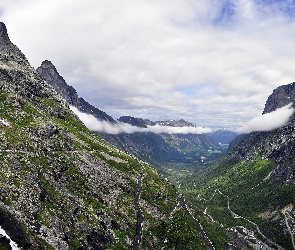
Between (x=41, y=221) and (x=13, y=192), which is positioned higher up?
(x=13, y=192)

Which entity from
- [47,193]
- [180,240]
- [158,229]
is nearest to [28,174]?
[47,193]

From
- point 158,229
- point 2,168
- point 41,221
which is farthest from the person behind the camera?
point 158,229

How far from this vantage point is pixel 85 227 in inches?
7761

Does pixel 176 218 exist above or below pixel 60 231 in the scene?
above

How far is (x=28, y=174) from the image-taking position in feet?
648

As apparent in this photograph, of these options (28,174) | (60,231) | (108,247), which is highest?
(28,174)

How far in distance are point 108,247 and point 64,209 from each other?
36359mm

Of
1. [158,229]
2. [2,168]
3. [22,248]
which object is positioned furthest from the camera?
[158,229]

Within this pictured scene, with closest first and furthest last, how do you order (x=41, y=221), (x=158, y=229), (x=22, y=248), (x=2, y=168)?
(x=22, y=248) < (x=41, y=221) < (x=2, y=168) < (x=158, y=229)

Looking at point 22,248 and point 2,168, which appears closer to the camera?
point 22,248

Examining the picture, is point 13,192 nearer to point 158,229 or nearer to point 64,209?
point 64,209

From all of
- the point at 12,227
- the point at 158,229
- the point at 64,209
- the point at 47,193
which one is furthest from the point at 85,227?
the point at 12,227

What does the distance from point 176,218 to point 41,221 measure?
76392 mm

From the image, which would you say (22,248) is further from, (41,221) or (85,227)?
(85,227)
